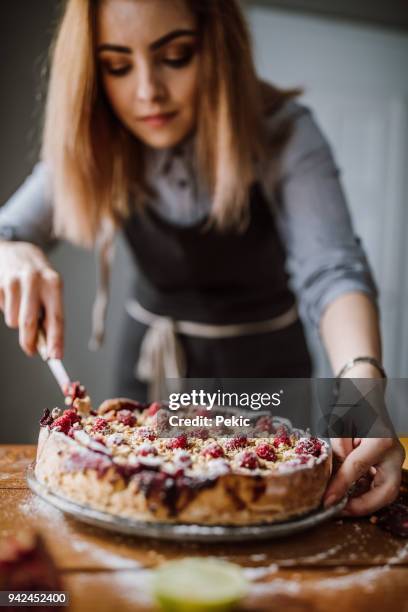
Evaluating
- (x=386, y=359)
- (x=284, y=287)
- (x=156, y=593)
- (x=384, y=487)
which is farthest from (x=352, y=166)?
(x=156, y=593)

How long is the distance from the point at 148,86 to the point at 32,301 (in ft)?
1.59

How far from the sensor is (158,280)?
5.65 ft

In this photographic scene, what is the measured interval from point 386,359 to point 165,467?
277 centimetres

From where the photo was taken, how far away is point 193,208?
1598 mm

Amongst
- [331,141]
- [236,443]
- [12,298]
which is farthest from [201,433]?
[331,141]

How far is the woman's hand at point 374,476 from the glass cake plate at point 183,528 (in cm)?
6

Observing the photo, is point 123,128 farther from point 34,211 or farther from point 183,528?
point 183,528

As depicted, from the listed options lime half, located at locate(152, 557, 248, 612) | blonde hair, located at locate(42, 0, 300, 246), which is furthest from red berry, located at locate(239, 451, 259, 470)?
blonde hair, located at locate(42, 0, 300, 246)

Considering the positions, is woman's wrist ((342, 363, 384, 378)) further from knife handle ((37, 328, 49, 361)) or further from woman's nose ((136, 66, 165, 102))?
woman's nose ((136, 66, 165, 102))

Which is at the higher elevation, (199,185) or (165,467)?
(199,185)

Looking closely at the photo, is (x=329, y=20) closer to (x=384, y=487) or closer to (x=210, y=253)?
(x=210, y=253)

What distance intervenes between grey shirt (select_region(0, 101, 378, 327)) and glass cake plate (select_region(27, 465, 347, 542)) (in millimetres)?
534

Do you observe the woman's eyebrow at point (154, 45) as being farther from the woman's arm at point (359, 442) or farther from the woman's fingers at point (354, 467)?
the woman's fingers at point (354, 467)

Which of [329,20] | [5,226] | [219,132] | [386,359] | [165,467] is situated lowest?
[386,359]
